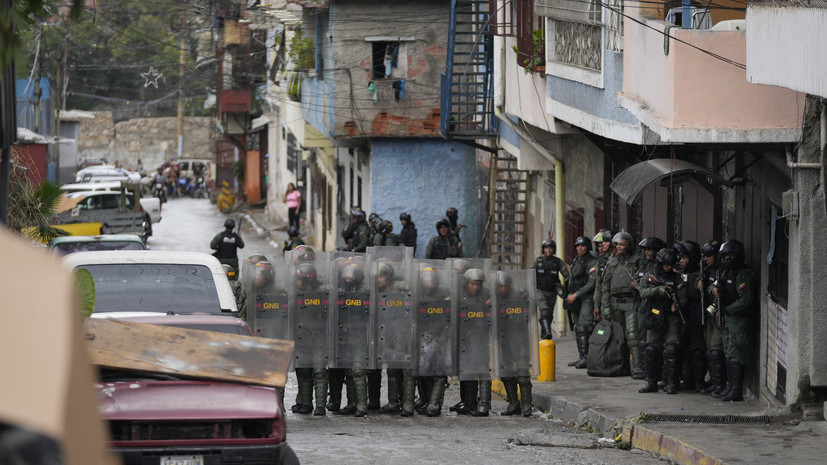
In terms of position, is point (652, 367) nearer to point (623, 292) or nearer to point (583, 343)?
point (623, 292)

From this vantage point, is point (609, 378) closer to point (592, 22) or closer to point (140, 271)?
point (592, 22)

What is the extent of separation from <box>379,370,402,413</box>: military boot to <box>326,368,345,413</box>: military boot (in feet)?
1.56

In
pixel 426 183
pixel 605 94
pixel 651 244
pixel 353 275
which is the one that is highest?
pixel 605 94

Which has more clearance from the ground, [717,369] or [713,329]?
[713,329]

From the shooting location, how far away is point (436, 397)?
42.1 ft

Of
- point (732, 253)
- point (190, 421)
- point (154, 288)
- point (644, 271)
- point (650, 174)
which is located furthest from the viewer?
point (644, 271)

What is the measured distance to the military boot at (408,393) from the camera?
1274 cm

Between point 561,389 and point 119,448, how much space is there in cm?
789

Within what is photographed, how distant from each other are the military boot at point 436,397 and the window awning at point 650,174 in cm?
267

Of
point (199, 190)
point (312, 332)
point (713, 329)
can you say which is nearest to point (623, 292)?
point (713, 329)

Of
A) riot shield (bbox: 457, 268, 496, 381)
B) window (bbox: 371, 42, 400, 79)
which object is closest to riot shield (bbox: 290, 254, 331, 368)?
riot shield (bbox: 457, 268, 496, 381)

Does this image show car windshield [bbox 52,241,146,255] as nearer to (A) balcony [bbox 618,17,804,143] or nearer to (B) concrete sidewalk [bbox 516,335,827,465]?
(B) concrete sidewalk [bbox 516,335,827,465]

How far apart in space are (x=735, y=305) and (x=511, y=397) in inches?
99.5

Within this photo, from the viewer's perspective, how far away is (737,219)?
43.8 ft
